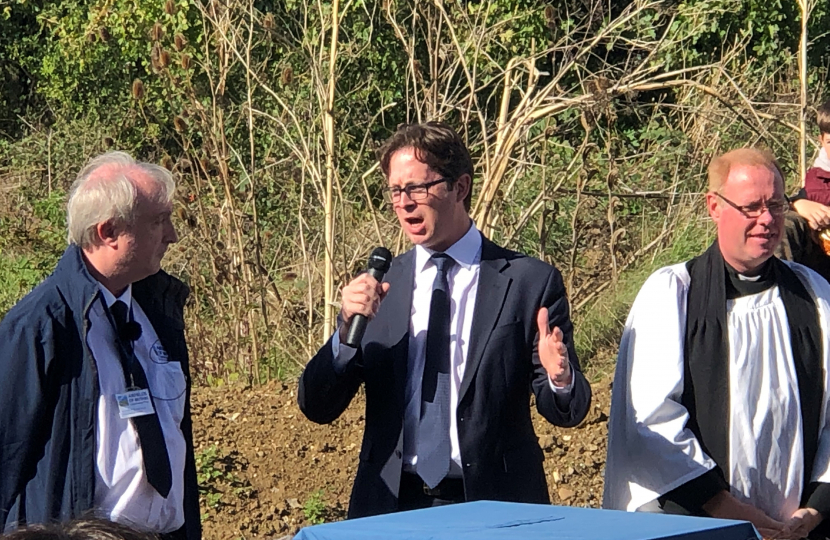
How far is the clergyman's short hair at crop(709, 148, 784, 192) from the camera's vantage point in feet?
13.9

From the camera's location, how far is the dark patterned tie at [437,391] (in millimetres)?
3984

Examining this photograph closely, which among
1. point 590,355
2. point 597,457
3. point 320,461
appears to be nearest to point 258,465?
point 320,461

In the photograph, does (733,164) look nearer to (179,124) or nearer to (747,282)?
(747,282)

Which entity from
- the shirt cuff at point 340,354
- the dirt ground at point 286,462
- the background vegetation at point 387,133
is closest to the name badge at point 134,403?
the shirt cuff at point 340,354

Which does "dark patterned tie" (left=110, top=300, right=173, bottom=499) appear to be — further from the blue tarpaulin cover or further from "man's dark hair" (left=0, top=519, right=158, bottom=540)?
"man's dark hair" (left=0, top=519, right=158, bottom=540)

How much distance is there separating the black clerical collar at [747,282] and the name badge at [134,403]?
189 cm

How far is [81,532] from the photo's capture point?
77.9 inches

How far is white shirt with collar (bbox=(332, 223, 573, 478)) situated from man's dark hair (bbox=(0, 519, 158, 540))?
2007 millimetres

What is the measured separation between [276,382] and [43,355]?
4.66 m

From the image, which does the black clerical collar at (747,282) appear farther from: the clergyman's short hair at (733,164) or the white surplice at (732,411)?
the clergyman's short hair at (733,164)

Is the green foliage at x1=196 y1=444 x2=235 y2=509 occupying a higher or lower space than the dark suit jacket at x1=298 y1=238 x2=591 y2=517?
lower

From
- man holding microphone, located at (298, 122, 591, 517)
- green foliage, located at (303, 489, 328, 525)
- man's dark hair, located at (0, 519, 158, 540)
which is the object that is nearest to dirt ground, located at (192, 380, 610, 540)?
green foliage, located at (303, 489, 328, 525)

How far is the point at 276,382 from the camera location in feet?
27.4

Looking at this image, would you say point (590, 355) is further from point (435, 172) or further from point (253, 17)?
point (435, 172)
